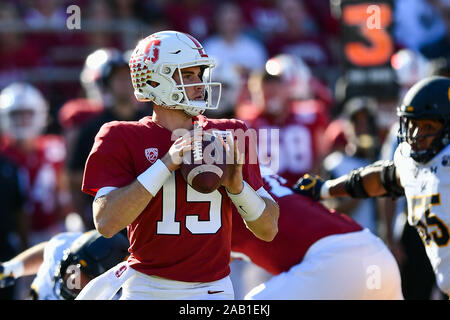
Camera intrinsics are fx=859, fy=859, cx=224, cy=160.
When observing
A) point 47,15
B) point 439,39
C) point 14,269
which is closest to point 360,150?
point 439,39

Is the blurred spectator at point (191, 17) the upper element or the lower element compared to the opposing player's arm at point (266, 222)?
upper

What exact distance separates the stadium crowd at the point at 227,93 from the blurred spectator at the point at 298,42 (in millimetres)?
14

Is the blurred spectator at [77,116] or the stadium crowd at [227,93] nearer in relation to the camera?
the stadium crowd at [227,93]

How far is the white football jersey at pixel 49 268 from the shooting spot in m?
4.40

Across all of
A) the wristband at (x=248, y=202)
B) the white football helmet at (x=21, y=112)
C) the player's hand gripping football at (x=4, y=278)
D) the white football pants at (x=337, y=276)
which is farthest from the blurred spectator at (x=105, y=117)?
the wristband at (x=248, y=202)

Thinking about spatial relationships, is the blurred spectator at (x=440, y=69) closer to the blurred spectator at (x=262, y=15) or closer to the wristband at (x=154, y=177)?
the blurred spectator at (x=262, y=15)

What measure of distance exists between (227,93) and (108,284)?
3.56m

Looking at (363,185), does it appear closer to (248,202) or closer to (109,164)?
(248,202)

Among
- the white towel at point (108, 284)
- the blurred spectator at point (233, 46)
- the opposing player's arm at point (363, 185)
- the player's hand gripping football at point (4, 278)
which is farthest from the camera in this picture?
the blurred spectator at point (233, 46)

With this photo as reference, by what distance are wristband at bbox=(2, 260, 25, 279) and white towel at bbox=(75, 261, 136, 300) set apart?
90 cm

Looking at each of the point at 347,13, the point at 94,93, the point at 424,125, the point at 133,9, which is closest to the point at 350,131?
the point at 347,13

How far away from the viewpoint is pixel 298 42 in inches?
368

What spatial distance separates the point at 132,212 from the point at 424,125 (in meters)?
1.70

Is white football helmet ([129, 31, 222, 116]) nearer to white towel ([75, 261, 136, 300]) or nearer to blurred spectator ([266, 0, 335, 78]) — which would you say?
white towel ([75, 261, 136, 300])
